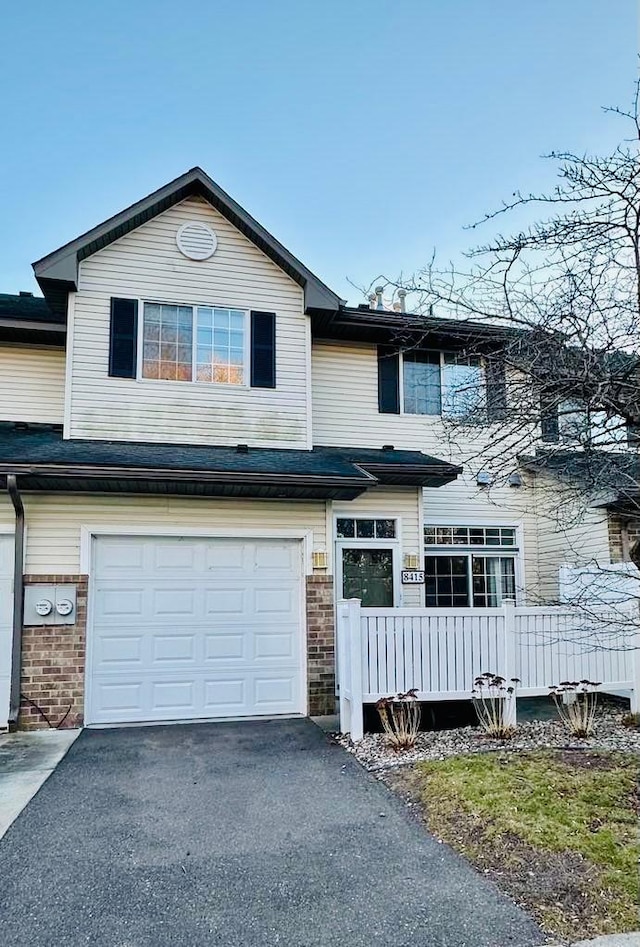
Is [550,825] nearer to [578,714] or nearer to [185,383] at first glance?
[578,714]

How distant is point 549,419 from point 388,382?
239 inches

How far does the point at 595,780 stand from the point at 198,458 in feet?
17.9

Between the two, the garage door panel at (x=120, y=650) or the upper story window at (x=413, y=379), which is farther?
the upper story window at (x=413, y=379)

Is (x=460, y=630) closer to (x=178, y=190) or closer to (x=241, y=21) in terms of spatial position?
(x=178, y=190)

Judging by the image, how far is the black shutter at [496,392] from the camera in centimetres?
503

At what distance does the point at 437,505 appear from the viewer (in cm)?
1121

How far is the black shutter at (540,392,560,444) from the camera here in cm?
487

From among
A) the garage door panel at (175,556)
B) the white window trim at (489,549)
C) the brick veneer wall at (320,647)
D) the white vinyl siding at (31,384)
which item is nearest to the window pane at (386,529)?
the brick veneer wall at (320,647)

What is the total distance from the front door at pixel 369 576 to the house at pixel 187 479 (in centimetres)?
3

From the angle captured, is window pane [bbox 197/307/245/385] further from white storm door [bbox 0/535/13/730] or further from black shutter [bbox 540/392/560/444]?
black shutter [bbox 540/392/560/444]

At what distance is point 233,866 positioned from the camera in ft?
14.1

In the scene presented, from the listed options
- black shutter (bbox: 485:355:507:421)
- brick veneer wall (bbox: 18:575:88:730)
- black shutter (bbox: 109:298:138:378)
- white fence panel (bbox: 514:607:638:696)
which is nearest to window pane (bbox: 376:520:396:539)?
white fence panel (bbox: 514:607:638:696)

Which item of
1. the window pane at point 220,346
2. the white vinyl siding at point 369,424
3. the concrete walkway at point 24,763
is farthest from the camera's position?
the white vinyl siding at point 369,424

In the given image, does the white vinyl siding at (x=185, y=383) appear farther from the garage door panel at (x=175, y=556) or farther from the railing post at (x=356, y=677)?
the railing post at (x=356, y=677)
